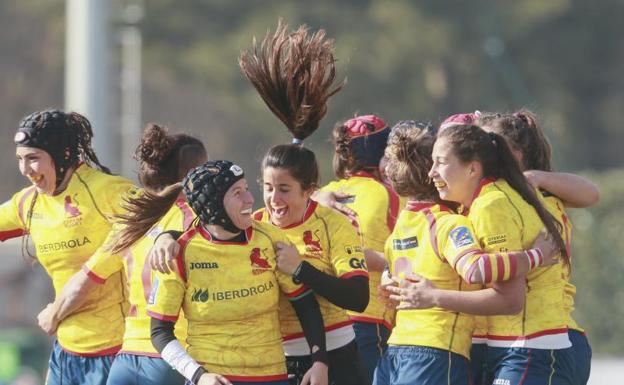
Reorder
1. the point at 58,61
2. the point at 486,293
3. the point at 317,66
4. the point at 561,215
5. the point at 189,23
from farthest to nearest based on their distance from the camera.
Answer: the point at 58,61
the point at 189,23
the point at 317,66
the point at 561,215
the point at 486,293

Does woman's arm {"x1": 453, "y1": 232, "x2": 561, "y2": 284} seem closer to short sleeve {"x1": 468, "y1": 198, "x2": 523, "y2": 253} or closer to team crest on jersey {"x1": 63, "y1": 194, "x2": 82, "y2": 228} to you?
short sleeve {"x1": 468, "y1": 198, "x2": 523, "y2": 253}

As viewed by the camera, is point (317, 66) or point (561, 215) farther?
point (317, 66)

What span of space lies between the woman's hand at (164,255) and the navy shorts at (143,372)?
57 cm

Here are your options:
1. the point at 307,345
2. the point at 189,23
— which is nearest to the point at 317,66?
the point at 307,345

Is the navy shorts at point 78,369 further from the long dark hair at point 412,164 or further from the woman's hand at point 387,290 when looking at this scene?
the long dark hair at point 412,164

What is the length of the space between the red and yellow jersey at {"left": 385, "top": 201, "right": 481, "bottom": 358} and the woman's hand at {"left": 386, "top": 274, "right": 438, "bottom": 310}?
0.04 meters

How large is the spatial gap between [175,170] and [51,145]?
631mm

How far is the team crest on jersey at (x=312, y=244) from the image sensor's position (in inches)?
235

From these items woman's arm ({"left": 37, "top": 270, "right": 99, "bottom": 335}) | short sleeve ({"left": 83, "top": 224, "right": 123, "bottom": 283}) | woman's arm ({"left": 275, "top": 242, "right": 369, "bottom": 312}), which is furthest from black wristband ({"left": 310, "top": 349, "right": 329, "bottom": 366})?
woman's arm ({"left": 37, "top": 270, "right": 99, "bottom": 335})

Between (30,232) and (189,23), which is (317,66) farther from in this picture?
(189,23)

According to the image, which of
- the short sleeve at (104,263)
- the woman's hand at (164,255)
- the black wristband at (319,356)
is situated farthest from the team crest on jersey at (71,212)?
the black wristband at (319,356)

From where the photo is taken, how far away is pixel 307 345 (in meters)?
5.93

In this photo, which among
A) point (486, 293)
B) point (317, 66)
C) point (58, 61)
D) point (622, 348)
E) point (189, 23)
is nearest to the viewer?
point (486, 293)

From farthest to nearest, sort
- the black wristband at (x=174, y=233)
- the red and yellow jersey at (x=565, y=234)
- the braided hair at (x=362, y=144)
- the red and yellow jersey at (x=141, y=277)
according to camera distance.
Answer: the braided hair at (x=362, y=144), the red and yellow jersey at (x=141, y=277), the red and yellow jersey at (x=565, y=234), the black wristband at (x=174, y=233)
